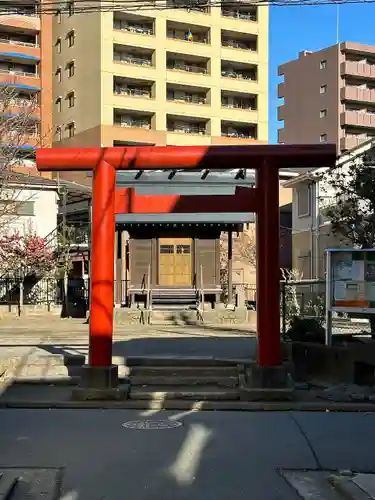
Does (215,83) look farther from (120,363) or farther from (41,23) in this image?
(120,363)

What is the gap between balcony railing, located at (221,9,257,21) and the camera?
60.1 m

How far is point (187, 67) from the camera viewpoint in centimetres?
5978

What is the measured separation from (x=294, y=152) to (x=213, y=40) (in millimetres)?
52372

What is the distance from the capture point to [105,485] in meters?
5.66

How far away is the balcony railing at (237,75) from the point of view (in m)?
60.7

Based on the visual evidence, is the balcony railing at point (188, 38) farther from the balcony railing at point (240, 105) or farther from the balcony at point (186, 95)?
the balcony railing at point (240, 105)

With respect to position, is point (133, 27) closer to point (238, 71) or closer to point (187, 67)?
point (187, 67)

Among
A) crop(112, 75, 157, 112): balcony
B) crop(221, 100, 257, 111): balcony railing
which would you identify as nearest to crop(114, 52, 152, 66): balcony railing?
crop(112, 75, 157, 112): balcony

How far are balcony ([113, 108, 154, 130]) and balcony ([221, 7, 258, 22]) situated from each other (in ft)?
41.9

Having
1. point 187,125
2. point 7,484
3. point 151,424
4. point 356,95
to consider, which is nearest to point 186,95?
point 187,125

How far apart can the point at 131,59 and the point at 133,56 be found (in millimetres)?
484

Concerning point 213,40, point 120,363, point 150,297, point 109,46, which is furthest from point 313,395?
point 213,40

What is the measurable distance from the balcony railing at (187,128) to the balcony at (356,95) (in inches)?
602

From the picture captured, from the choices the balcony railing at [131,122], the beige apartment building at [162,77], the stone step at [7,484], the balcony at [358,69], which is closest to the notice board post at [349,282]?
the stone step at [7,484]
